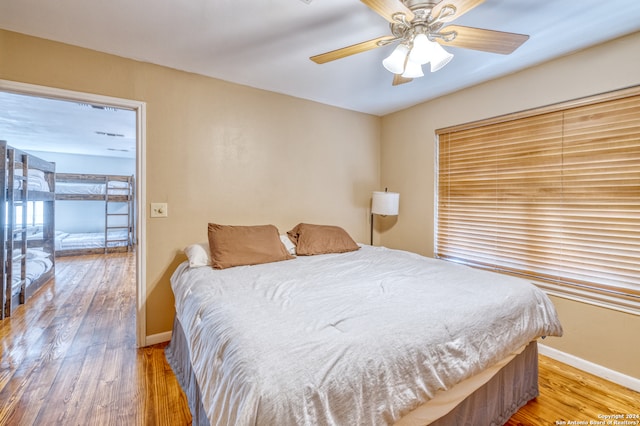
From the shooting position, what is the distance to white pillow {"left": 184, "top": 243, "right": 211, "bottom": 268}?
7.07 ft

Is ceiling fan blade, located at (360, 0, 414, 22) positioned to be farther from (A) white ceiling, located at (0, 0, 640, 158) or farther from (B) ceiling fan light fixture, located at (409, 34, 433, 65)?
(A) white ceiling, located at (0, 0, 640, 158)

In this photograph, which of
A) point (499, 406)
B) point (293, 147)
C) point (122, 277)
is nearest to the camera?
point (499, 406)

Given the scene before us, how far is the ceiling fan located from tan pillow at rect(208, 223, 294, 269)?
1.45 meters

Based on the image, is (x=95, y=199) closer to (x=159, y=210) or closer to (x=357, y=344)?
(x=159, y=210)

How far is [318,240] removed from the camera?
275 centimetres

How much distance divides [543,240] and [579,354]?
0.87 m

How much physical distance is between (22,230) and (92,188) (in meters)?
3.81

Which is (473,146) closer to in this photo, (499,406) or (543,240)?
(543,240)

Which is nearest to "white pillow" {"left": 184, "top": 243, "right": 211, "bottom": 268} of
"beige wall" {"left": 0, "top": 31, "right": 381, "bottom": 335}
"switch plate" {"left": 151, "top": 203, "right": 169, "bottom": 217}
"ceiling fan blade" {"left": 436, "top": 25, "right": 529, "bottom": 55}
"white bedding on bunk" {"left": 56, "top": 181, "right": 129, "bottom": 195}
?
"beige wall" {"left": 0, "top": 31, "right": 381, "bottom": 335}

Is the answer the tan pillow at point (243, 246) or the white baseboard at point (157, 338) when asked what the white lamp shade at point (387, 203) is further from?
the white baseboard at point (157, 338)

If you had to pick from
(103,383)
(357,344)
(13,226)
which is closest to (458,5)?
(357,344)

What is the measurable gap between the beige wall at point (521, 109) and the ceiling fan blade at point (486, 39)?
1.02 meters

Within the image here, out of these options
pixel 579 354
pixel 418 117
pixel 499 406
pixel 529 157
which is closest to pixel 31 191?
pixel 418 117

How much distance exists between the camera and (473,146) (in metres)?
2.79
